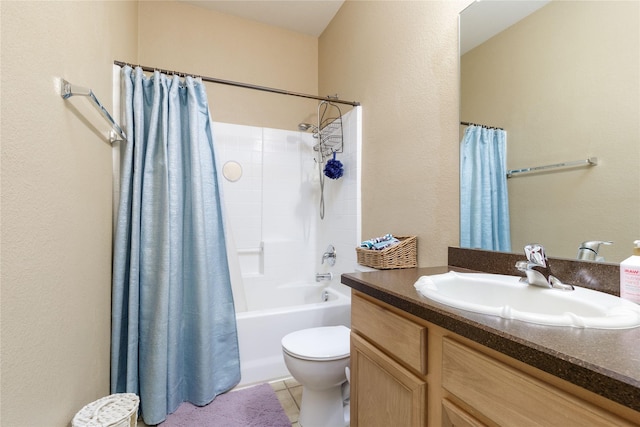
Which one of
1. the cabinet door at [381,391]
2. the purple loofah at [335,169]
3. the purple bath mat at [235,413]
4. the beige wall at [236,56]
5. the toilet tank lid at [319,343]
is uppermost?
the beige wall at [236,56]

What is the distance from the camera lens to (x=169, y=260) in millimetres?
1583

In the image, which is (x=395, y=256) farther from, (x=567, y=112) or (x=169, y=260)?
(x=169, y=260)

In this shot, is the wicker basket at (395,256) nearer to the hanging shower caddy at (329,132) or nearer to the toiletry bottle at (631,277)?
the toiletry bottle at (631,277)

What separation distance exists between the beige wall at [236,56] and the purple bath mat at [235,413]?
6.91 feet

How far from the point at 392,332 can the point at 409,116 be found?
117 centimetres

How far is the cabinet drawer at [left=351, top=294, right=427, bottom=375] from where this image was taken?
78 cm

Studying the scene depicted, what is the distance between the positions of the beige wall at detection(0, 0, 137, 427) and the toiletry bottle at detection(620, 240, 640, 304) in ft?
4.87

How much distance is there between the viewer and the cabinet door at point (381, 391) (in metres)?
0.79

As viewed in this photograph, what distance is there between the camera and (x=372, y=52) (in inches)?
77.1

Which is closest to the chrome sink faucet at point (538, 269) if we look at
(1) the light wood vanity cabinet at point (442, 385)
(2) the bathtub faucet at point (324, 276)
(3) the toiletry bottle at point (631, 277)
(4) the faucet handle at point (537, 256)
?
(4) the faucet handle at point (537, 256)

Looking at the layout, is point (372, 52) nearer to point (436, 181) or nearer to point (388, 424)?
point (436, 181)

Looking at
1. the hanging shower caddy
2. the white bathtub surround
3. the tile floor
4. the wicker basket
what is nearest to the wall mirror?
the wicker basket

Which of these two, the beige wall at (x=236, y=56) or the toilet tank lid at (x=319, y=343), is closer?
the toilet tank lid at (x=319, y=343)

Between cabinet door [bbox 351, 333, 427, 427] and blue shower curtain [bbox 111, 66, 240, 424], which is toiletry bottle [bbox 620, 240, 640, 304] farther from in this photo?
blue shower curtain [bbox 111, 66, 240, 424]
